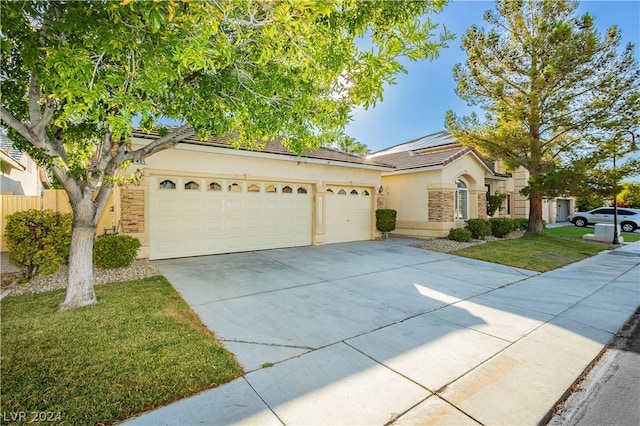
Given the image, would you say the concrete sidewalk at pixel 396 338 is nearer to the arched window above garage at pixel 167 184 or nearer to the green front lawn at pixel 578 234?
the arched window above garage at pixel 167 184

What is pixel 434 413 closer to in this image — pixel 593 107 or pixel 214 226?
pixel 214 226

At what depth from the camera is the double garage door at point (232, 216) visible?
906 centimetres

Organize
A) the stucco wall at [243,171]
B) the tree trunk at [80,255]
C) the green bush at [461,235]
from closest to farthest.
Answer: the tree trunk at [80,255]
the stucco wall at [243,171]
the green bush at [461,235]

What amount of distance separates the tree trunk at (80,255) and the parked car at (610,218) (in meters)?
29.4

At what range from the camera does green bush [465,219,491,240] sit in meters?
13.8

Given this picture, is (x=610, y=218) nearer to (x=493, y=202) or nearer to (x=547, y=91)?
(x=493, y=202)

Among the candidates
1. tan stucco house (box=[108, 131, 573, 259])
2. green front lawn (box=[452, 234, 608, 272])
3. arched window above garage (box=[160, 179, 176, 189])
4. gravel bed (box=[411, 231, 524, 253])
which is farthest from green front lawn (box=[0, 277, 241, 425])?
gravel bed (box=[411, 231, 524, 253])

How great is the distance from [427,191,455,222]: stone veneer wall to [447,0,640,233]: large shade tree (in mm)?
3569

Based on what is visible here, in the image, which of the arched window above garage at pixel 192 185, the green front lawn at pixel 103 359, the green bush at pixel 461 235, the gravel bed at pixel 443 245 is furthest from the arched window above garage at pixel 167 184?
the green bush at pixel 461 235

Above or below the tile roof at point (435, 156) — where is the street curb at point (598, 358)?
below

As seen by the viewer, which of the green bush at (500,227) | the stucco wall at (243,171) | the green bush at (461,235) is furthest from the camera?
the green bush at (500,227)

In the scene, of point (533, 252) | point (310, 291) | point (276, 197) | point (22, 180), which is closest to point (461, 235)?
point (533, 252)

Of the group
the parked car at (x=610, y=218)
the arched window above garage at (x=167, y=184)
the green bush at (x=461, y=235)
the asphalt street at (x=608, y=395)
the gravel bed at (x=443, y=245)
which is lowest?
the asphalt street at (x=608, y=395)

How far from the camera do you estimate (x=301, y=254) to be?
402 inches
